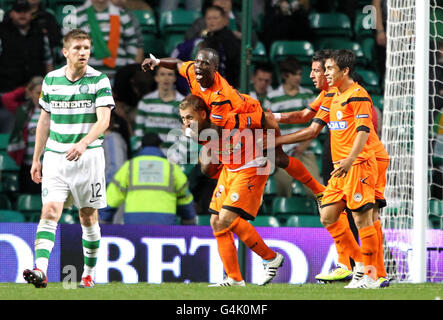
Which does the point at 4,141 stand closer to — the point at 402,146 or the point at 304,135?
the point at 402,146

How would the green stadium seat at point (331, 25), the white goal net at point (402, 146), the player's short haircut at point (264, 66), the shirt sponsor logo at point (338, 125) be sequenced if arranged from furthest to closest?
the green stadium seat at point (331, 25), the player's short haircut at point (264, 66), the white goal net at point (402, 146), the shirt sponsor logo at point (338, 125)

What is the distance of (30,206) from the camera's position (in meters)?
10.4

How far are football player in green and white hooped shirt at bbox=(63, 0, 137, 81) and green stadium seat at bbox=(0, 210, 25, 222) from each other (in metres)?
1.96

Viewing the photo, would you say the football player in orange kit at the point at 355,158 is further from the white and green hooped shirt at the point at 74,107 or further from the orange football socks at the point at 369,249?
the white and green hooped shirt at the point at 74,107

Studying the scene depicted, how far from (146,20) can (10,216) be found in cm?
336

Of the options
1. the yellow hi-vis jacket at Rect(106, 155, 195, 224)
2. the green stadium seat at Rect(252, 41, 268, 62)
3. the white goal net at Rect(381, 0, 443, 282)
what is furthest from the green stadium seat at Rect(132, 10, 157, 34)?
the white goal net at Rect(381, 0, 443, 282)

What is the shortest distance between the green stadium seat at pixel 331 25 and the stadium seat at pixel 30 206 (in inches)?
168

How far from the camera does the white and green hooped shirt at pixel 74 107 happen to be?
6820 mm

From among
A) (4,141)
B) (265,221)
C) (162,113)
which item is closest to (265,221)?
(265,221)

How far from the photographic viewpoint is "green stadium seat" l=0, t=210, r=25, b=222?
10.1 m

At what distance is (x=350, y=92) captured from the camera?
22.8 ft

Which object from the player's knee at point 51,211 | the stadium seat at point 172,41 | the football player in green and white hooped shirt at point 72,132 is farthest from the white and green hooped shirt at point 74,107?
the stadium seat at point 172,41

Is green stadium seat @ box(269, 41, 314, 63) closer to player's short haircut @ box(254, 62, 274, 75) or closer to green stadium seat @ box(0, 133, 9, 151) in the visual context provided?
player's short haircut @ box(254, 62, 274, 75)

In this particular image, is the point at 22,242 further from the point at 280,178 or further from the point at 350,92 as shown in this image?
the point at 350,92
